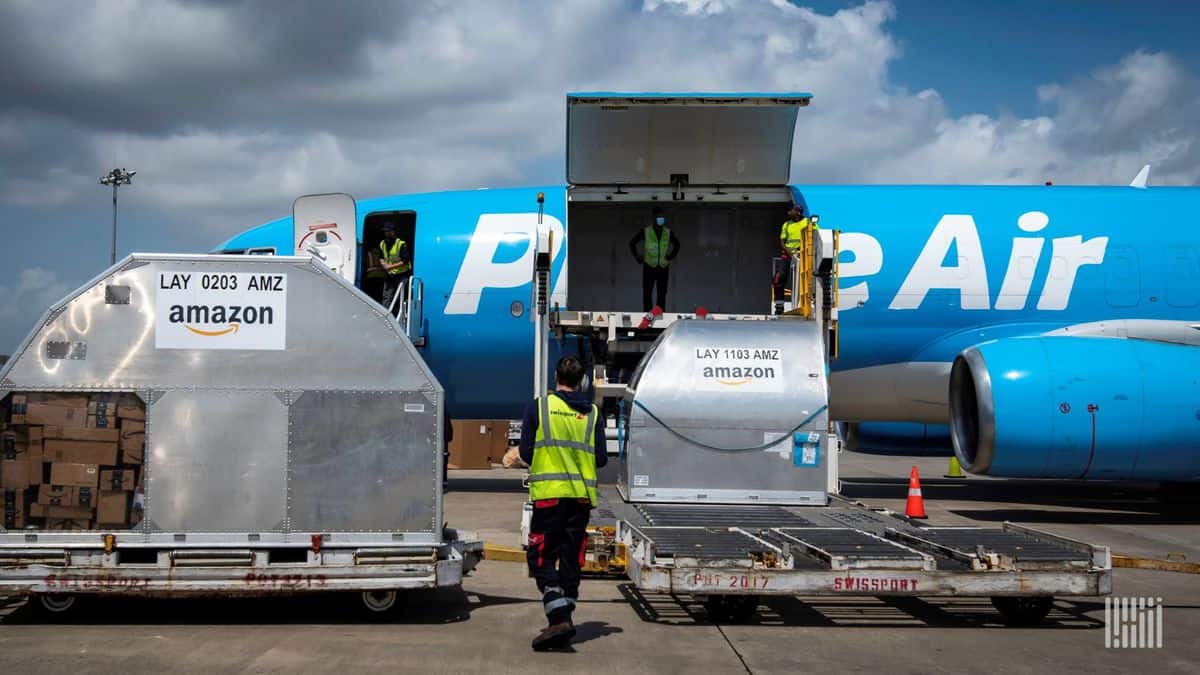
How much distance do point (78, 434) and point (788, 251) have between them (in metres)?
8.00

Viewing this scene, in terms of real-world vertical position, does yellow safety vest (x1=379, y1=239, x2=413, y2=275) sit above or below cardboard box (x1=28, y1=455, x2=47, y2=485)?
above

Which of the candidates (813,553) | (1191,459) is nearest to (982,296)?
(1191,459)

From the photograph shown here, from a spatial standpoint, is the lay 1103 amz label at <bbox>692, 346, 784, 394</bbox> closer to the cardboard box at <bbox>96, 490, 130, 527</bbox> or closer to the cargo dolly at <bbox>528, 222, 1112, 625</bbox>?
the cargo dolly at <bbox>528, 222, 1112, 625</bbox>

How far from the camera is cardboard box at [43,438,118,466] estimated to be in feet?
22.3

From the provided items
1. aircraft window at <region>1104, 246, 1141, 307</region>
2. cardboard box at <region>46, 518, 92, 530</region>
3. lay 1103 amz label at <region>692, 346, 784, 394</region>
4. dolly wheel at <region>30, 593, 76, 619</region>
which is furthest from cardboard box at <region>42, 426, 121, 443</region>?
aircraft window at <region>1104, 246, 1141, 307</region>

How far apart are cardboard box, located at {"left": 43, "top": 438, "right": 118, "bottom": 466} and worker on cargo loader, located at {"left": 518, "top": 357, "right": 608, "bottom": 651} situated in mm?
2597

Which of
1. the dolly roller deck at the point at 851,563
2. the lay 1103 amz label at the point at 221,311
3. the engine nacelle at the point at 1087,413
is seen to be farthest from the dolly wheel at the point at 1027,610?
the engine nacelle at the point at 1087,413

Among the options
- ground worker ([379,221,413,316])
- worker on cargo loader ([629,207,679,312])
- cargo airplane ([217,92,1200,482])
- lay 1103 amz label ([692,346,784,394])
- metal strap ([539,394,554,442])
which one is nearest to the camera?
metal strap ([539,394,554,442])

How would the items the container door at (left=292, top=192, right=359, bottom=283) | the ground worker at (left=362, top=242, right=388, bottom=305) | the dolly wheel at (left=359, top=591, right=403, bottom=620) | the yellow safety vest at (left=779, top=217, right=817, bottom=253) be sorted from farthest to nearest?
1. the ground worker at (left=362, top=242, right=388, bottom=305)
2. the container door at (left=292, top=192, right=359, bottom=283)
3. the yellow safety vest at (left=779, top=217, right=817, bottom=253)
4. the dolly wheel at (left=359, top=591, right=403, bottom=620)

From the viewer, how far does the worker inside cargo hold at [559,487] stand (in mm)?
6414

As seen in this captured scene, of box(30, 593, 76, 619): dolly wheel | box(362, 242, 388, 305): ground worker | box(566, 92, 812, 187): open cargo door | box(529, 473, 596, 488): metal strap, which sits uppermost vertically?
box(566, 92, 812, 187): open cargo door

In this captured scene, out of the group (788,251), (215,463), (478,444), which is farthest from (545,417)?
(478,444)

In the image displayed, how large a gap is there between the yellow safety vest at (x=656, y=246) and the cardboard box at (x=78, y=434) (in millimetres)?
7421

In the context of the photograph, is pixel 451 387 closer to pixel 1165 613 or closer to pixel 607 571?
pixel 607 571
